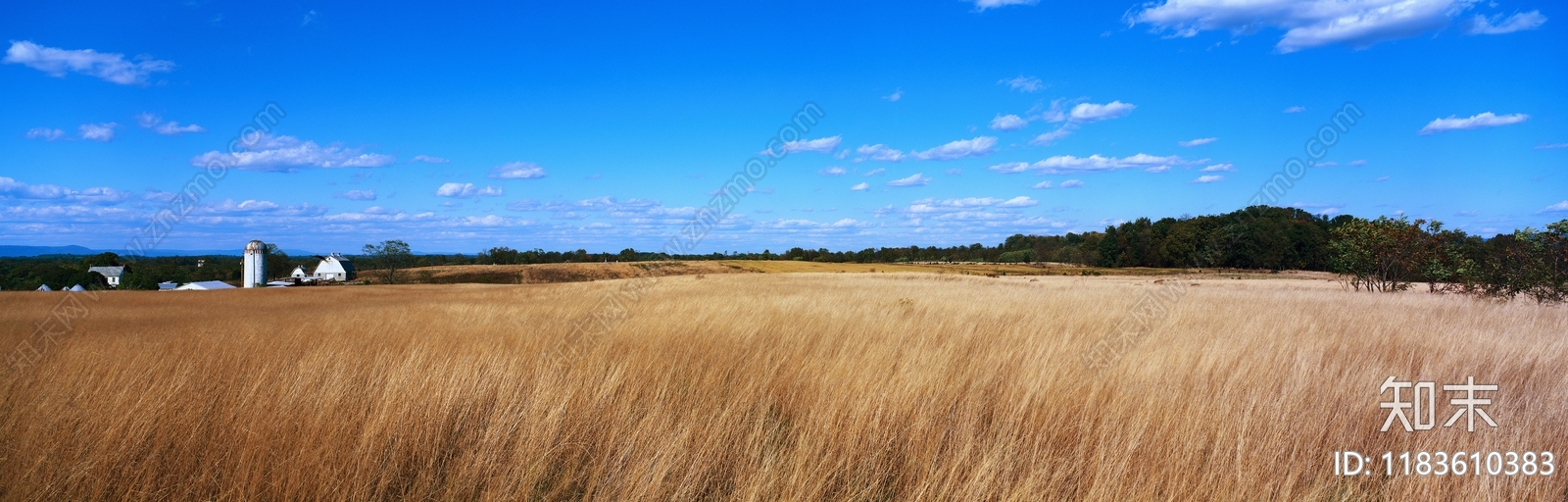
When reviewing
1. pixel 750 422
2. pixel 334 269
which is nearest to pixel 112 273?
pixel 334 269

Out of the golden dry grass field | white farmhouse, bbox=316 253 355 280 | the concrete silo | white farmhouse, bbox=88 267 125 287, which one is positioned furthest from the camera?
white farmhouse, bbox=316 253 355 280

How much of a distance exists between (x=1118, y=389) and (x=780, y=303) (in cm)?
925

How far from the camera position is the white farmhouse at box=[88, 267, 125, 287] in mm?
56338

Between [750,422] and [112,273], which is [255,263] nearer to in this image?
[112,273]

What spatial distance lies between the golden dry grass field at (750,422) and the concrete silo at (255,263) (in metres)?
61.4

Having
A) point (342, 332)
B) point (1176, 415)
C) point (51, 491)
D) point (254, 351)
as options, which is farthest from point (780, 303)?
point (51, 491)

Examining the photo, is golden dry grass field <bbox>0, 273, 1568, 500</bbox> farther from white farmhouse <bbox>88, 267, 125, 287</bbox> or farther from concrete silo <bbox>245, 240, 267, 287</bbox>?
white farmhouse <bbox>88, 267, 125, 287</bbox>

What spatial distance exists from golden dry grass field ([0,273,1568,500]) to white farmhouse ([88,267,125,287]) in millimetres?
68653

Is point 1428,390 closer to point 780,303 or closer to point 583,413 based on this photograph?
point 583,413

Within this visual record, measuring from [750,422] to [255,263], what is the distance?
229 ft

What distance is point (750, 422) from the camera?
4809 mm

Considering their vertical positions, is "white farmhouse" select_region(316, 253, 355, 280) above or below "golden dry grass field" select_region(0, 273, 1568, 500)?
above

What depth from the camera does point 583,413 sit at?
15.2 ft

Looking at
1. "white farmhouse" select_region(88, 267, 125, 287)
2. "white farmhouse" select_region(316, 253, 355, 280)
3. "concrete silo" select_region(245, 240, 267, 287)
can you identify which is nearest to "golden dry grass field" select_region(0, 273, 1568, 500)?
"concrete silo" select_region(245, 240, 267, 287)
